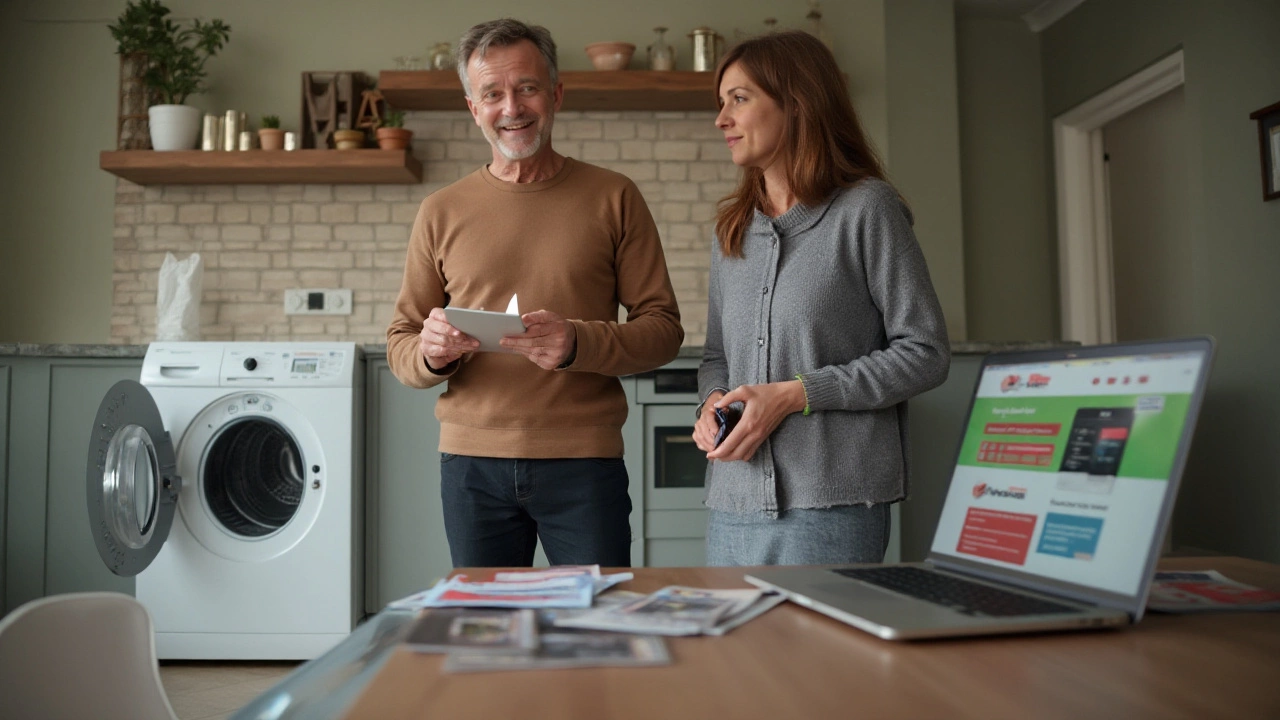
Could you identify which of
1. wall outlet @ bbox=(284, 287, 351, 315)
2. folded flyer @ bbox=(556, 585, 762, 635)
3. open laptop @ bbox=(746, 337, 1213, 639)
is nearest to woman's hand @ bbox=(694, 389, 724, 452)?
open laptop @ bbox=(746, 337, 1213, 639)

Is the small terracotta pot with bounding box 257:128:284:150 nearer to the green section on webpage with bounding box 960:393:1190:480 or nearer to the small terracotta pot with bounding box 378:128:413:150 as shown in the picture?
the small terracotta pot with bounding box 378:128:413:150

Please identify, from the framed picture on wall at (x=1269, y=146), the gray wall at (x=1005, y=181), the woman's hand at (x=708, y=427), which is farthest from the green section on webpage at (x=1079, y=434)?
the gray wall at (x=1005, y=181)

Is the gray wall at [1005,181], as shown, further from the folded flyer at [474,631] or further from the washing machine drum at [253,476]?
the folded flyer at [474,631]

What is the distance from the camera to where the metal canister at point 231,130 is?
3.97 meters

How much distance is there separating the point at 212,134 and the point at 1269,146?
12.8ft

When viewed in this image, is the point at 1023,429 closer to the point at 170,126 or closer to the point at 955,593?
the point at 955,593

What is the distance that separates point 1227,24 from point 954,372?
5.33 feet

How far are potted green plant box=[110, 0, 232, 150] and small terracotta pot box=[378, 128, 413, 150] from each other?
77 cm

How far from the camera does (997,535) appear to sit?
960 mm

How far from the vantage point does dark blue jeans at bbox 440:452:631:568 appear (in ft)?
5.58

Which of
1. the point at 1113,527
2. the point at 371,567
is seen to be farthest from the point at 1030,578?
the point at 371,567

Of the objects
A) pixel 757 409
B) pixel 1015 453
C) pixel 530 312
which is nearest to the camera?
pixel 1015 453

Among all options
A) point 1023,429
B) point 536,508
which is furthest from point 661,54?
point 1023,429

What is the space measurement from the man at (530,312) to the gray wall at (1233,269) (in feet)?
8.45
